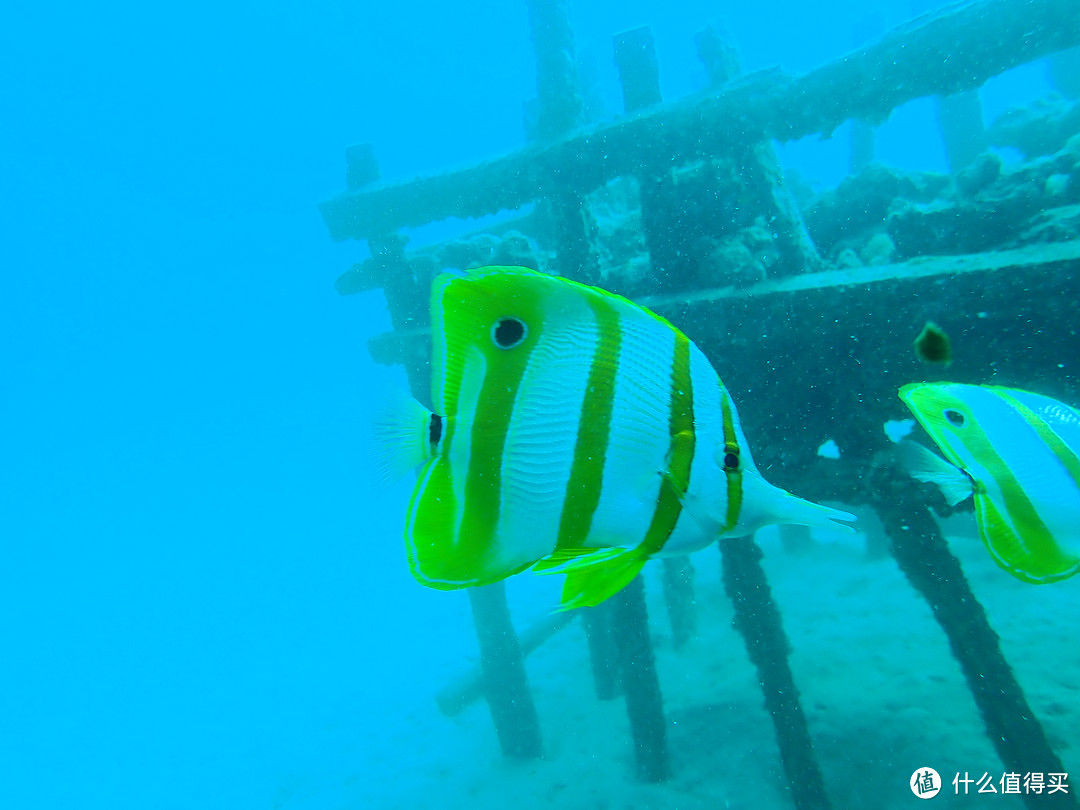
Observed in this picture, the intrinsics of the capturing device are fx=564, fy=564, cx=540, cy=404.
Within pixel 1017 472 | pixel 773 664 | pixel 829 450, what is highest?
pixel 1017 472

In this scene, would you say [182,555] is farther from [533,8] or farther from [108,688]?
[533,8]

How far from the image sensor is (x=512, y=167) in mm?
5629

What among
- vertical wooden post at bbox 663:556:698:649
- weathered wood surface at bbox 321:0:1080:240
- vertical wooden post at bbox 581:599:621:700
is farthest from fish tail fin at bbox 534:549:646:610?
vertical wooden post at bbox 663:556:698:649

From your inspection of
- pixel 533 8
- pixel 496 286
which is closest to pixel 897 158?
pixel 533 8

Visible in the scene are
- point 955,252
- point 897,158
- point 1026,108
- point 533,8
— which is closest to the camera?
point 955,252

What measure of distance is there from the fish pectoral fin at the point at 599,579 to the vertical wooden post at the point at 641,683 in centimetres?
523

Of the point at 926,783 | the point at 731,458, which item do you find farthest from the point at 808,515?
the point at 926,783

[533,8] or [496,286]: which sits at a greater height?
[533,8]

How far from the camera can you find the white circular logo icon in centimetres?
483

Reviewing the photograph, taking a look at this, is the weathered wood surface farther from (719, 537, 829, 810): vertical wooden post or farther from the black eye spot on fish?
the black eye spot on fish

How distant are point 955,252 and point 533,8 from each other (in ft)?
18.4

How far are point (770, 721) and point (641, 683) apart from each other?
5.97ft

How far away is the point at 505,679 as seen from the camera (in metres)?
7.72

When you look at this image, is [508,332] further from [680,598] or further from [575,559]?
[680,598]
